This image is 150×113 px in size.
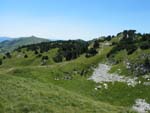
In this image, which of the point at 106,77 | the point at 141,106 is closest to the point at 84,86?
the point at 106,77

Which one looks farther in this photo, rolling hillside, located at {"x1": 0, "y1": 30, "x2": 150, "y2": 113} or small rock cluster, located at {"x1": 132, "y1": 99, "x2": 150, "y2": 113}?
small rock cluster, located at {"x1": 132, "y1": 99, "x2": 150, "y2": 113}

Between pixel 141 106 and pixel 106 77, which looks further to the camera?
pixel 106 77

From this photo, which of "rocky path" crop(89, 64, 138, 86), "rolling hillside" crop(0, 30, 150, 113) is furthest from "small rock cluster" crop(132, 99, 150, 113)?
"rocky path" crop(89, 64, 138, 86)

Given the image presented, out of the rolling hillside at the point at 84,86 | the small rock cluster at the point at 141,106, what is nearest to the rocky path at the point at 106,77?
the rolling hillside at the point at 84,86

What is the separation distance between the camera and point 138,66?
56.5 meters

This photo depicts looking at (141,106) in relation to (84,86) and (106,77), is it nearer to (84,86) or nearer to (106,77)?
(84,86)

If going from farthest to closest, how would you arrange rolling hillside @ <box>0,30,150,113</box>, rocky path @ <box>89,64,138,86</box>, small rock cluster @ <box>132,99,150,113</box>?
rocky path @ <box>89,64,138,86</box>, small rock cluster @ <box>132,99,150,113</box>, rolling hillside @ <box>0,30,150,113</box>

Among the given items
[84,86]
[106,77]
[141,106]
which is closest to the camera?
[141,106]

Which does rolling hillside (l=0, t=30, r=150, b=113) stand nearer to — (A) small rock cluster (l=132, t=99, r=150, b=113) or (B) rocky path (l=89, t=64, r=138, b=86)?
(B) rocky path (l=89, t=64, r=138, b=86)

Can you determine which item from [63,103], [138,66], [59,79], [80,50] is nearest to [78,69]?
[59,79]

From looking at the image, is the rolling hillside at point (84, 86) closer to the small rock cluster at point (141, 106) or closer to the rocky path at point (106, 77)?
the rocky path at point (106, 77)

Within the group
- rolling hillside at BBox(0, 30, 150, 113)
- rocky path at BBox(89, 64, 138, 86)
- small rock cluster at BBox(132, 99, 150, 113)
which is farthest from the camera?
rocky path at BBox(89, 64, 138, 86)

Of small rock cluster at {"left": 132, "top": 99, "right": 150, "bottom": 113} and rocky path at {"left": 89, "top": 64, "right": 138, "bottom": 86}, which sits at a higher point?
rocky path at {"left": 89, "top": 64, "right": 138, "bottom": 86}

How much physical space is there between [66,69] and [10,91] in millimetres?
30122
